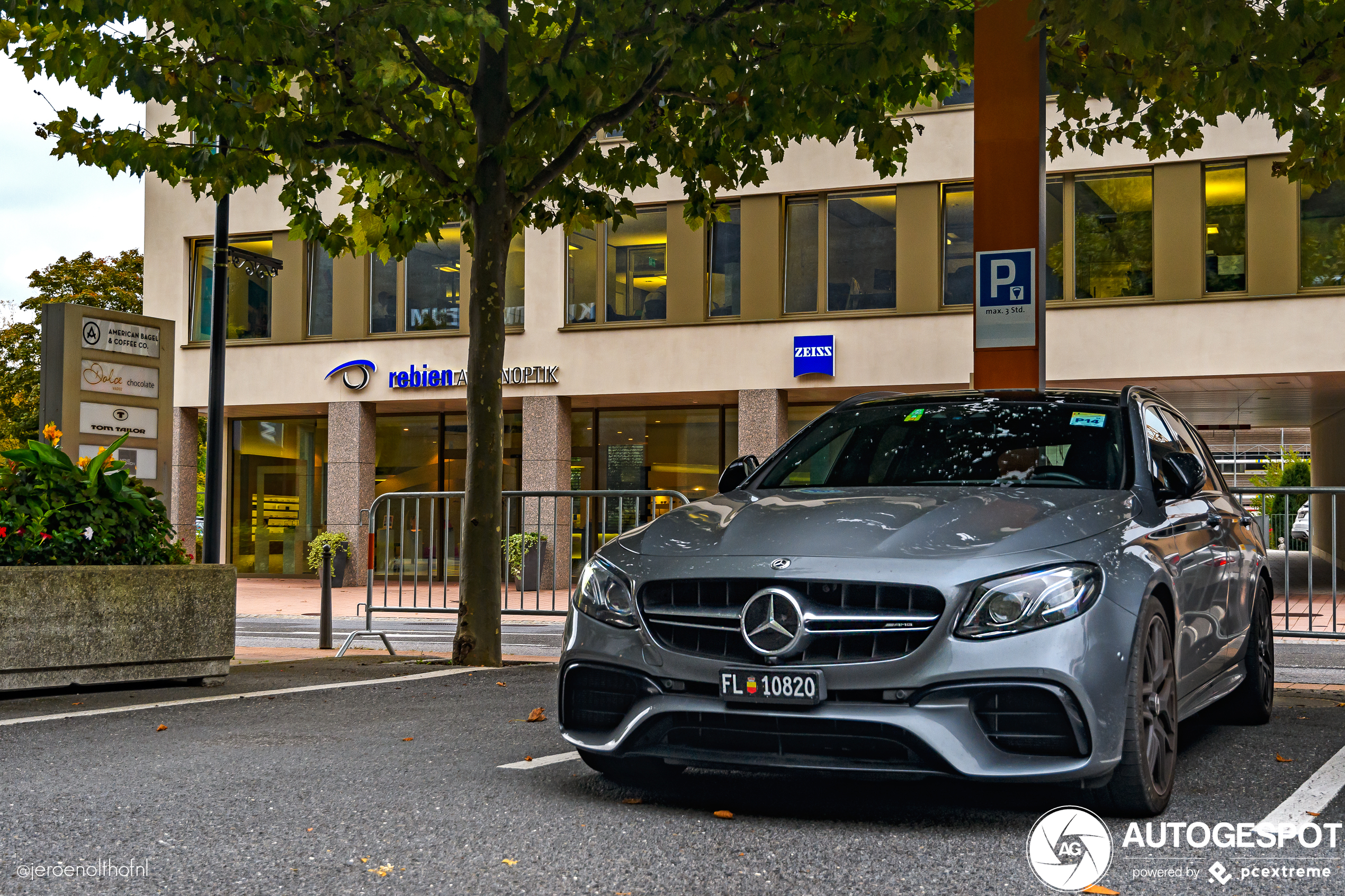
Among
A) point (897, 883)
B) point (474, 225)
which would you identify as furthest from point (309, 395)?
point (897, 883)

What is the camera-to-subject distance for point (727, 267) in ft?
76.8

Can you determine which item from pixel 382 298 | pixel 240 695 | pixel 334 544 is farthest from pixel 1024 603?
pixel 382 298

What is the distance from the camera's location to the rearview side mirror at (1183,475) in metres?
5.35

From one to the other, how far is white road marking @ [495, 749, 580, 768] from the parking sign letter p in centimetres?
439

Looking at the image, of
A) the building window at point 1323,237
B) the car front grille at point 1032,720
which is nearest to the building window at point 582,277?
the building window at point 1323,237

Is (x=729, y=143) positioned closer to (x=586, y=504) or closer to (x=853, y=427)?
(x=586, y=504)

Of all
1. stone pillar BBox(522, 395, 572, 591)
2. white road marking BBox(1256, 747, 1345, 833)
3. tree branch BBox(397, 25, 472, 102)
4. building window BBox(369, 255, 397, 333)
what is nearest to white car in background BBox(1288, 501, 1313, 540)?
white road marking BBox(1256, 747, 1345, 833)

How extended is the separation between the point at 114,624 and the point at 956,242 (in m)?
16.3

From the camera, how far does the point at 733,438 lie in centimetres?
2427

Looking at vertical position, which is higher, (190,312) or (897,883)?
(190,312)

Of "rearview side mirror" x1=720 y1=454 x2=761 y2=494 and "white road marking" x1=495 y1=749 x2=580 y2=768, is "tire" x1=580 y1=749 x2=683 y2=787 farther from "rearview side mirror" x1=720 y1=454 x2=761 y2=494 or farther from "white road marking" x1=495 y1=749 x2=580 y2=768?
"rearview side mirror" x1=720 y1=454 x2=761 y2=494

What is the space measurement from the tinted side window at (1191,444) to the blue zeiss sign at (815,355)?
51.0 ft

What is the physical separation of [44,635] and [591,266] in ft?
55.7

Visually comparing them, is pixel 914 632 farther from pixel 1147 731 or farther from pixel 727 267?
pixel 727 267
